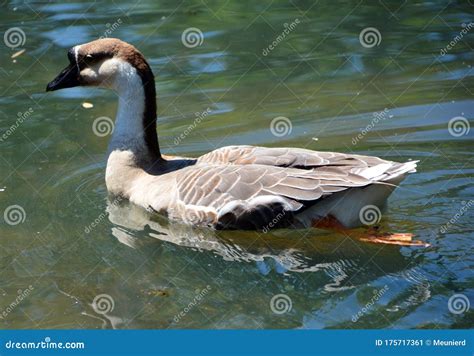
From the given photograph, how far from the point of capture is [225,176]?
9.13 m

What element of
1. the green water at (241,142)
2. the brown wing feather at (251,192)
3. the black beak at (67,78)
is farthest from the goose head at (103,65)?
the brown wing feather at (251,192)

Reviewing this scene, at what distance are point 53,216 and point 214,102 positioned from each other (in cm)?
344

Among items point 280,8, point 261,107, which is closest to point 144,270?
point 261,107

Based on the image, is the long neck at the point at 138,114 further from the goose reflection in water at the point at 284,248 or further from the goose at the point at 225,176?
the goose reflection in water at the point at 284,248

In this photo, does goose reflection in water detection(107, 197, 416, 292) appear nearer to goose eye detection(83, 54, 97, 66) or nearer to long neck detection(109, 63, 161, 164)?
long neck detection(109, 63, 161, 164)

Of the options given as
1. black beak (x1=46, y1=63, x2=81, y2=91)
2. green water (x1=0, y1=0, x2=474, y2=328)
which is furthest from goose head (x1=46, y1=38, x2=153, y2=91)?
green water (x1=0, y1=0, x2=474, y2=328)

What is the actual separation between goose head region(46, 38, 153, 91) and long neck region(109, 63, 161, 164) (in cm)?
2

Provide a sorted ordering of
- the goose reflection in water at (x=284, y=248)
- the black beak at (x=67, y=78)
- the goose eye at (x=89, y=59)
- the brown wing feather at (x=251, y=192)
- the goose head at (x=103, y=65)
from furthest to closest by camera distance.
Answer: the black beak at (x=67, y=78)
the goose eye at (x=89, y=59)
the goose head at (x=103, y=65)
the brown wing feather at (x=251, y=192)
the goose reflection in water at (x=284, y=248)

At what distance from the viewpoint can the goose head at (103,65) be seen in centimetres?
1002

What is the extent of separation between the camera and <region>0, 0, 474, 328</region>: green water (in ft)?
26.0

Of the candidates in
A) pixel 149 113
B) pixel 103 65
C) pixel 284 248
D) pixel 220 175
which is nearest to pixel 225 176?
pixel 220 175

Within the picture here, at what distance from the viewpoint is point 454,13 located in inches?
579

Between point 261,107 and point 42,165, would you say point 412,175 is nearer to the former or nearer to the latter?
point 261,107

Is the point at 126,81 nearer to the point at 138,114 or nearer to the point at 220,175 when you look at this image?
the point at 138,114
